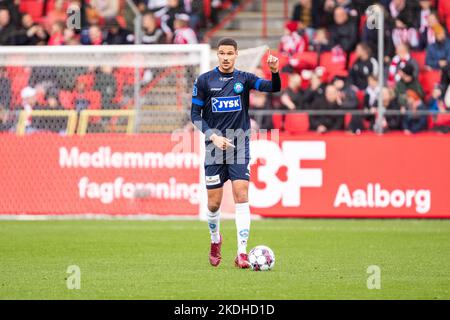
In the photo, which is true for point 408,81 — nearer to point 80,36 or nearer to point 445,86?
point 445,86

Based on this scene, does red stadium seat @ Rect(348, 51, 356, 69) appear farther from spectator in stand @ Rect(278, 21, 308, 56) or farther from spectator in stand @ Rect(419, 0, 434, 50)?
spectator in stand @ Rect(419, 0, 434, 50)

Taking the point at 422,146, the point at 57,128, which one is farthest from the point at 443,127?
the point at 57,128

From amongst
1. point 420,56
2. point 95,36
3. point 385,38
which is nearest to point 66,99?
point 95,36

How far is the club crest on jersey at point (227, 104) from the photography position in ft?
39.0

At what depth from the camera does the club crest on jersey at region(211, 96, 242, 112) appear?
1189 cm

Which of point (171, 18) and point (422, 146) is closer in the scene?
point (422, 146)

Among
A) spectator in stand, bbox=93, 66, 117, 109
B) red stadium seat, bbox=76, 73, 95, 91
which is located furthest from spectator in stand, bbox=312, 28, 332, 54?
red stadium seat, bbox=76, 73, 95, 91

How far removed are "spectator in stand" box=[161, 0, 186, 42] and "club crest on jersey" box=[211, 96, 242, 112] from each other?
35.7ft
